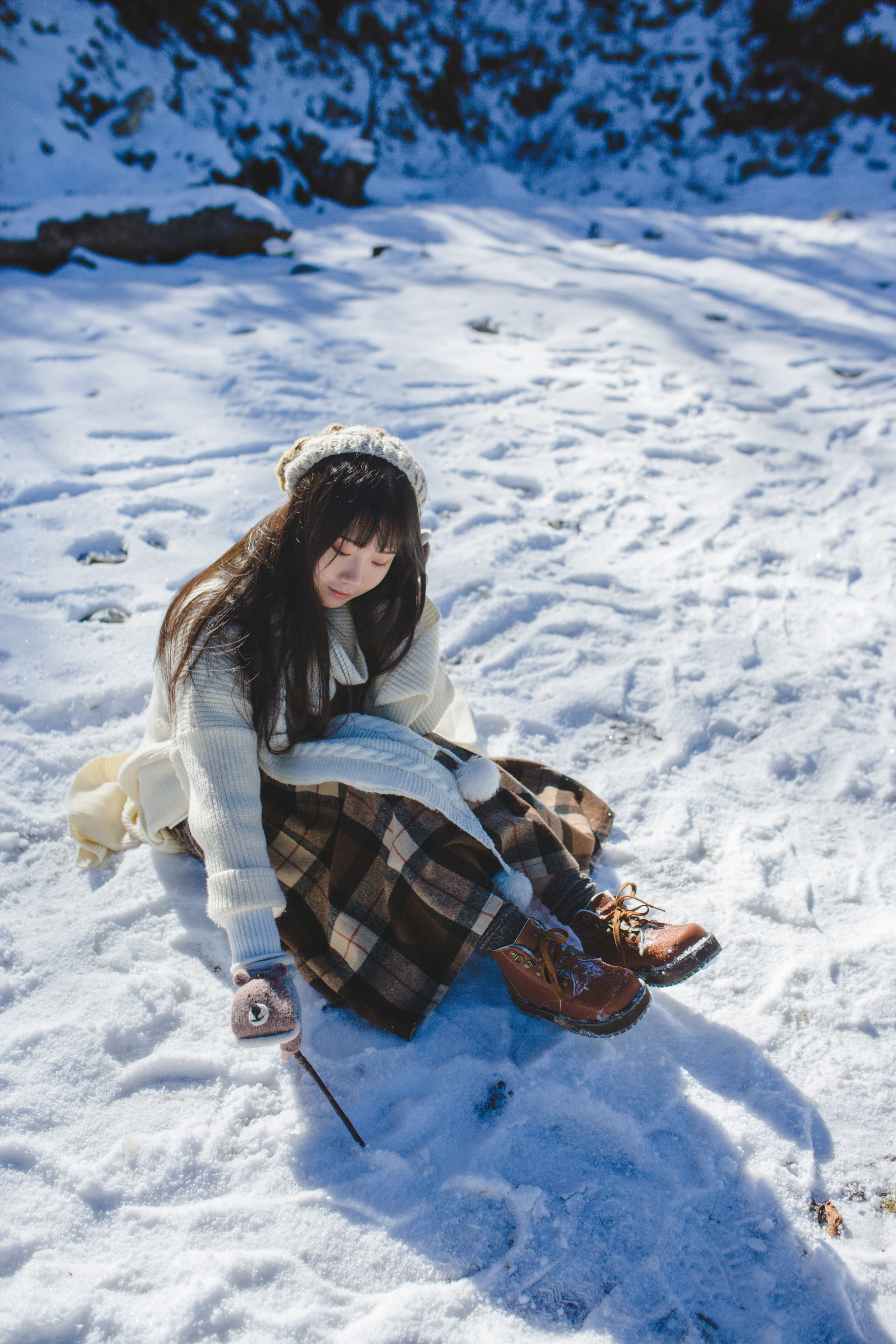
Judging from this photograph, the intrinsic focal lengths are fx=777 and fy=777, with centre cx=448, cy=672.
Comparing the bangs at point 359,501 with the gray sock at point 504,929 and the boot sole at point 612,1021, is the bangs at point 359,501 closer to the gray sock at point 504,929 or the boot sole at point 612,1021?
the gray sock at point 504,929

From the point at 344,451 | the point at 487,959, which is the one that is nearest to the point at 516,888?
the point at 487,959

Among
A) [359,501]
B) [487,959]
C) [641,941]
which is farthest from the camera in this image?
[487,959]

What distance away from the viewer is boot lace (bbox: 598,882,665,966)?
152 centimetres

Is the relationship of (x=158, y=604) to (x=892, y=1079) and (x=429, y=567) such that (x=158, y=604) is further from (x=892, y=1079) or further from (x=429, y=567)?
(x=892, y=1079)

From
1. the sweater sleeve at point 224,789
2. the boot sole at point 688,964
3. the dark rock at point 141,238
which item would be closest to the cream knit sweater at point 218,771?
the sweater sleeve at point 224,789

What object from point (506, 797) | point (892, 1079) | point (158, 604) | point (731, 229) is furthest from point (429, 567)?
point (731, 229)

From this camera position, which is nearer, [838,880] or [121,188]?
[838,880]

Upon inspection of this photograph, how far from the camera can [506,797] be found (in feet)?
5.23

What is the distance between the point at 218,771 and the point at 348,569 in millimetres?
409

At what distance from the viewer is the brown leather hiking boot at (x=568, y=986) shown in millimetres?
1394

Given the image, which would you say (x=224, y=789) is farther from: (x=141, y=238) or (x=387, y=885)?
(x=141, y=238)

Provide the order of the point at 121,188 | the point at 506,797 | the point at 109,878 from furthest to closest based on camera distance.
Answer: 1. the point at 121,188
2. the point at 109,878
3. the point at 506,797

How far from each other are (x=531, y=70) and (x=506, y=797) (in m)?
10.8

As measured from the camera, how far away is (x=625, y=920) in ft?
5.09
